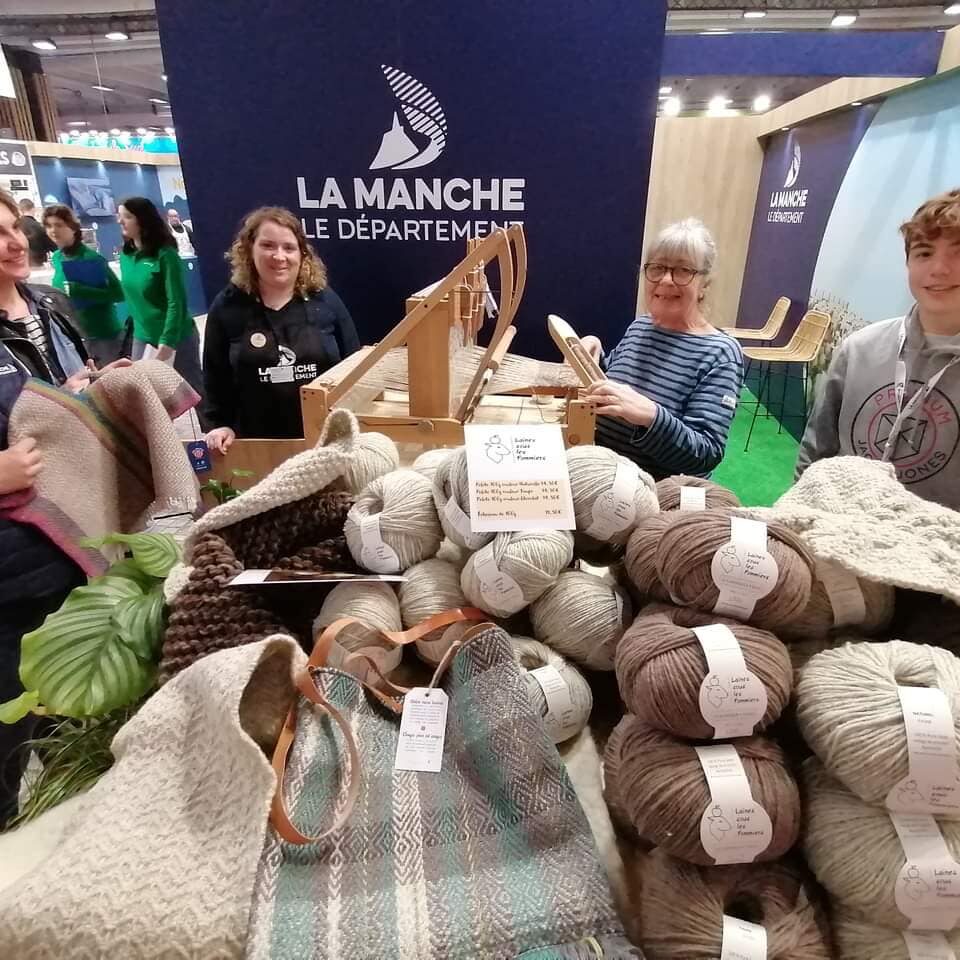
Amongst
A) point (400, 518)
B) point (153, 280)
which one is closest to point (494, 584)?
point (400, 518)

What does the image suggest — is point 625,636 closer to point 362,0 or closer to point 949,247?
point 949,247

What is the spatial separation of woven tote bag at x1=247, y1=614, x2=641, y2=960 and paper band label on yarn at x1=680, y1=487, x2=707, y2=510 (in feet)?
0.83

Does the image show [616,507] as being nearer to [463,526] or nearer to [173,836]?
[463,526]

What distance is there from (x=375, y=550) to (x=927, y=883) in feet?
1.82

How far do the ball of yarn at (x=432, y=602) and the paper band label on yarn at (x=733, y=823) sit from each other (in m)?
0.30

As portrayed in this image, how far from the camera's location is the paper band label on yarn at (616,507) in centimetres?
69

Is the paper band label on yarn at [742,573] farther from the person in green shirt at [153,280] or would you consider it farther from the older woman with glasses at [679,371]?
the person in green shirt at [153,280]

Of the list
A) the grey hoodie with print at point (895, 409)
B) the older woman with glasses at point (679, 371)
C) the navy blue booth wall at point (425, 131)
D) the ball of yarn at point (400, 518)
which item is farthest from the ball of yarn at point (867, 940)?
the navy blue booth wall at point (425, 131)

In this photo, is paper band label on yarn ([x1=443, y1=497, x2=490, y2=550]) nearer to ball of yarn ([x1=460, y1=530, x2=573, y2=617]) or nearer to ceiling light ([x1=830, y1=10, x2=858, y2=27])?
ball of yarn ([x1=460, y1=530, x2=573, y2=617])

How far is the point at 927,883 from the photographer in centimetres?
45

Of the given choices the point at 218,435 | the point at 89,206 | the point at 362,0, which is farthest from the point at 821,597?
the point at 89,206

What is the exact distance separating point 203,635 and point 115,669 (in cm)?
9

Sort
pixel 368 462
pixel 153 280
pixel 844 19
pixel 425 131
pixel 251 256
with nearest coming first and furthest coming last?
pixel 368 462, pixel 251 256, pixel 425 131, pixel 153 280, pixel 844 19

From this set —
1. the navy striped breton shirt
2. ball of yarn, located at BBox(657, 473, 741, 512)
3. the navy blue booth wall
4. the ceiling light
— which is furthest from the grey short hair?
the ceiling light
